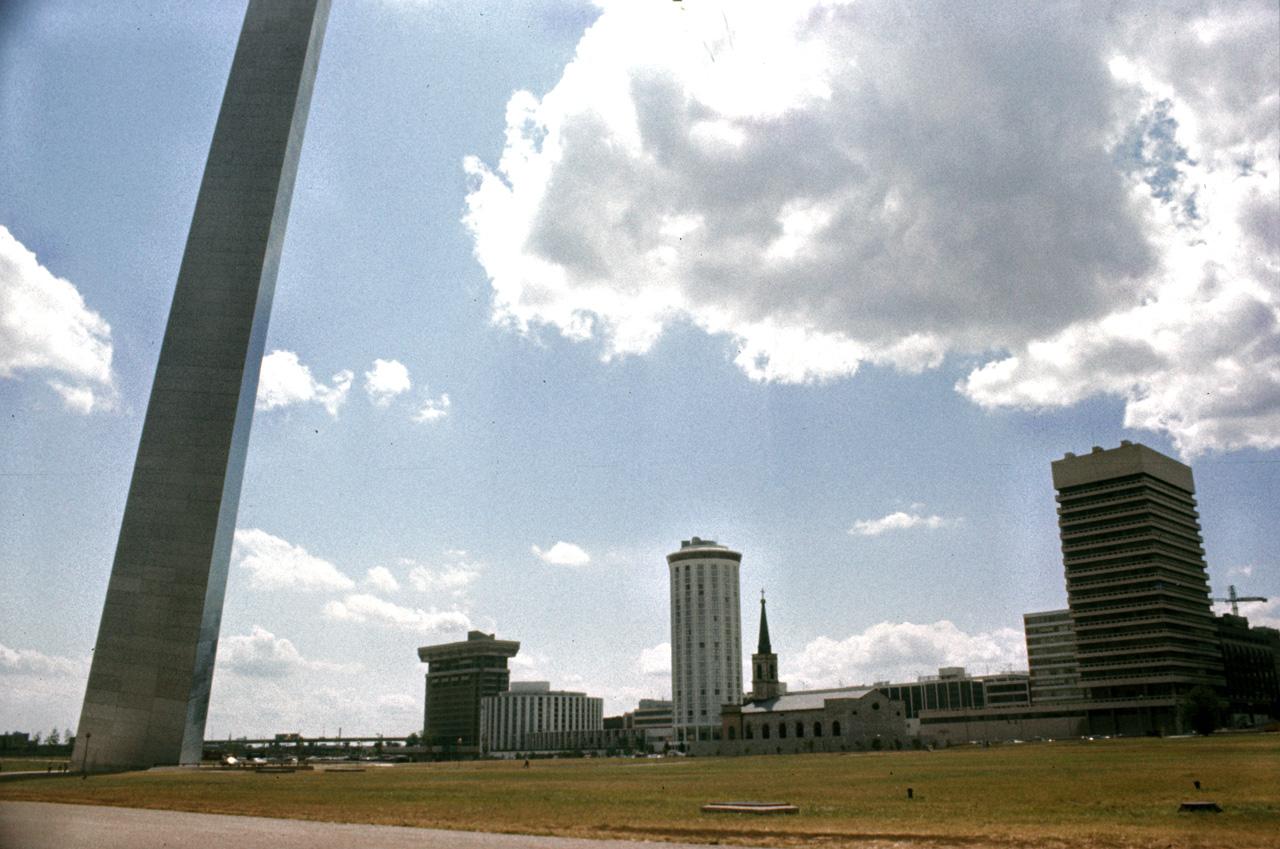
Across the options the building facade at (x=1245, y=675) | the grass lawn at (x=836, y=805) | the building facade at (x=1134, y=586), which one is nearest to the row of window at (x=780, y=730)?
the building facade at (x=1134, y=586)

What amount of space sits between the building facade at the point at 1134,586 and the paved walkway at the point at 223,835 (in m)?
181

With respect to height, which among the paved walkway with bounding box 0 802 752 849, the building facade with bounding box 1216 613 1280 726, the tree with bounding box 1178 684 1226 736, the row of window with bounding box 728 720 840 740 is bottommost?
the paved walkway with bounding box 0 802 752 849

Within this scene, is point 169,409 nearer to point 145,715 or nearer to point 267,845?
point 145,715

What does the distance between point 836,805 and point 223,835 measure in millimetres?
18365

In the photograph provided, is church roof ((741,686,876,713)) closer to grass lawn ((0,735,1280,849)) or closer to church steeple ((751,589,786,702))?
church steeple ((751,589,786,702))

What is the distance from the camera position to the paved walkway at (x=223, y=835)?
720 inches

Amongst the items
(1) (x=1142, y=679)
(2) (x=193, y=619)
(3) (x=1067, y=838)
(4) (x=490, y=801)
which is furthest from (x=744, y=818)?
(1) (x=1142, y=679)

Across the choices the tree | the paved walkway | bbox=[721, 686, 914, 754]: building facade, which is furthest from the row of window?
the paved walkway

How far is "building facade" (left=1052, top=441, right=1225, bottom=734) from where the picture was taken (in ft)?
557

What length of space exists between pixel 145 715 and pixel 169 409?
59.2 ft

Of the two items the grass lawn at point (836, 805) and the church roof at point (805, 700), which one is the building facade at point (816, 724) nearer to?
the church roof at point (805, 700)

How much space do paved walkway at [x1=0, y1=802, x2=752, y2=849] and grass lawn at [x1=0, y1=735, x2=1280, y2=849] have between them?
1.95 m

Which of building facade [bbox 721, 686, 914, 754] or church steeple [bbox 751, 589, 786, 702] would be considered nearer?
building facade [bbox 721, 686, 914, 754]

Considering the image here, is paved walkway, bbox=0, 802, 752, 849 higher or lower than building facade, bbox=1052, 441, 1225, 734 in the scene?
lower
